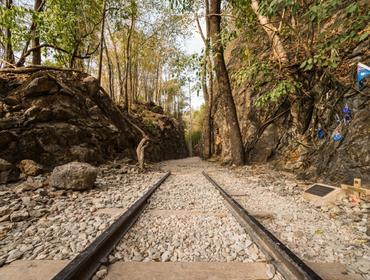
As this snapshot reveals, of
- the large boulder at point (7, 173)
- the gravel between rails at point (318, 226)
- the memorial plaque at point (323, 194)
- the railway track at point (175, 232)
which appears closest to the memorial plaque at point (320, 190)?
the memorial plaque at point (323, 194)

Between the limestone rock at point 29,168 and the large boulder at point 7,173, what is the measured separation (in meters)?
0.17

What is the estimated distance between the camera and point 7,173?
4164mm

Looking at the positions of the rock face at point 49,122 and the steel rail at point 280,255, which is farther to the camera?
the rock face at point 49,122

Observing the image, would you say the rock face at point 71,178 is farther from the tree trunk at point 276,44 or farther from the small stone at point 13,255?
the tree trunk at point 276,44

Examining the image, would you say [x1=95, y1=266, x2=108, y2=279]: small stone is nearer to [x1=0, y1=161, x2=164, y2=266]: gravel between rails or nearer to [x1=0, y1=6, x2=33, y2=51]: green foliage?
[x1=0, y1=161, x2=164, y2=266]: gravel between rails

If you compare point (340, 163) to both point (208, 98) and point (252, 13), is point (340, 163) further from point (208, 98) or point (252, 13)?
point (208, 98)

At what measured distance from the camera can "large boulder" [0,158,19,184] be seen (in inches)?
160

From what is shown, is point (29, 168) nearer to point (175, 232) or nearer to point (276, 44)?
point (175, 232)

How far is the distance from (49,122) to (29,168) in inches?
67.6

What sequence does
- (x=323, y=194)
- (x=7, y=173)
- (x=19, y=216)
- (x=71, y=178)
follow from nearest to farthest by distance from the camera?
1. (x=19, y=216)
2. (x=323, y=194)
3. (x=71, y=178)
4. (x=7, y=173)

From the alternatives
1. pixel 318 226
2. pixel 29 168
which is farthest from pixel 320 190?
pixel 29 168

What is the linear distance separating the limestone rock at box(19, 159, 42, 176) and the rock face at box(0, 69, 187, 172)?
24 cm

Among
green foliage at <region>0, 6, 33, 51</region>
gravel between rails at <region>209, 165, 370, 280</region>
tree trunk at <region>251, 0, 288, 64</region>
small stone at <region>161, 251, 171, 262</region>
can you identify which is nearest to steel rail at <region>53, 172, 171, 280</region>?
small stone at <region>161, 251, 171, 262</region>

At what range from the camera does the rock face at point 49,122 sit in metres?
5.03
